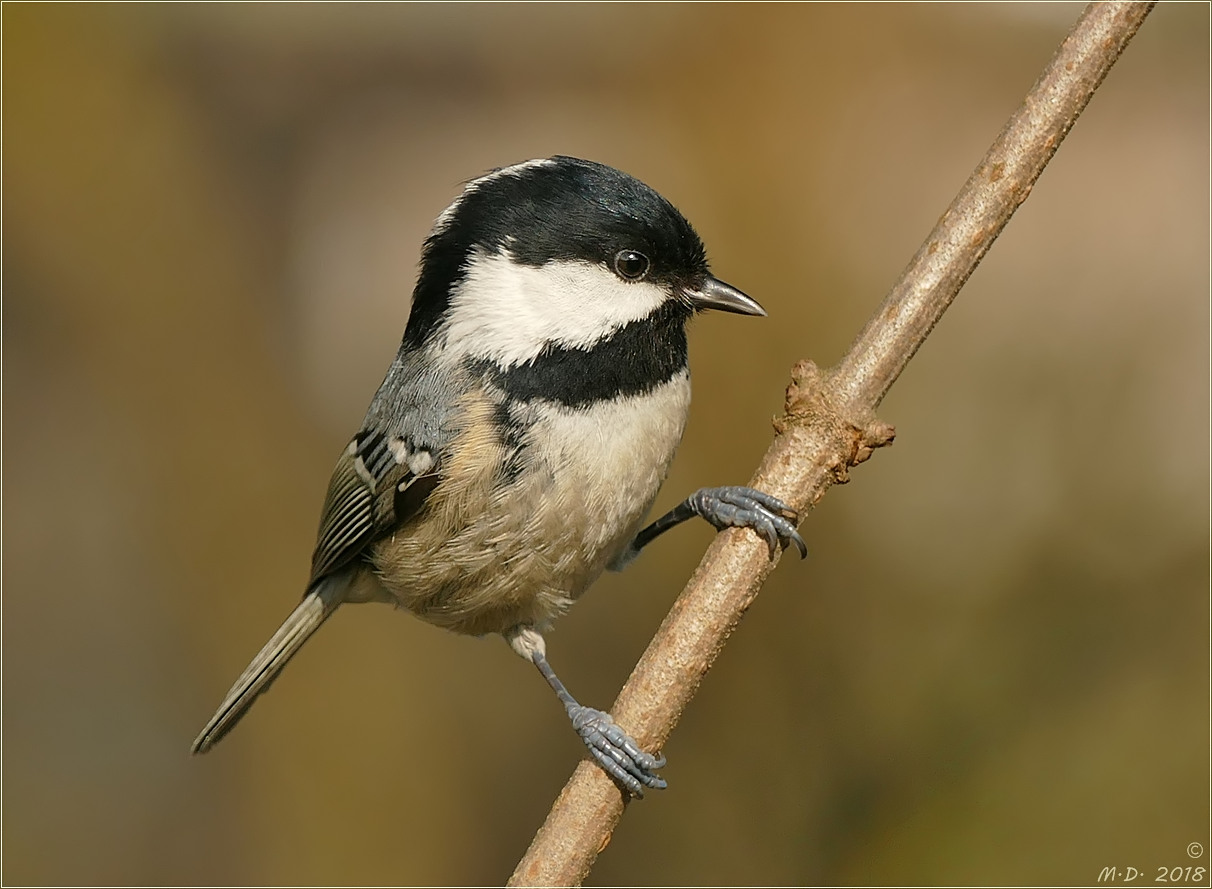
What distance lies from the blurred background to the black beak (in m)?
0.99

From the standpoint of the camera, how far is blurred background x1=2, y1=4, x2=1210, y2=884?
103 inches

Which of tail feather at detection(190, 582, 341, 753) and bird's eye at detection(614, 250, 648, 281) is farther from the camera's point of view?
tail feather at detection(190, 582, 341, 753)

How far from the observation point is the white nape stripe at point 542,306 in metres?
1.96

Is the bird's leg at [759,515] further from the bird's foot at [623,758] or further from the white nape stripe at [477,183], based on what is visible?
the white nape stripe at [477,183]

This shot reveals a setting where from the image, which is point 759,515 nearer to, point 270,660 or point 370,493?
point 370,493

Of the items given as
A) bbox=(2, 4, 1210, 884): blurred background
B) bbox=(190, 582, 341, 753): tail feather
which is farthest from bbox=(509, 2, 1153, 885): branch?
bbox=(2, 4, 1210, 884): blurred background

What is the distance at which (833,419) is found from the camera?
1.61m

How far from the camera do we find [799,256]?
129 inches

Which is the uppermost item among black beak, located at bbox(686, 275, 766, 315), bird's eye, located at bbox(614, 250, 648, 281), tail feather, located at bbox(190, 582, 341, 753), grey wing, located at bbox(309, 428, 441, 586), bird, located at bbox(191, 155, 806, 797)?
black beak, located at bbox(686, 275, 766, 315)

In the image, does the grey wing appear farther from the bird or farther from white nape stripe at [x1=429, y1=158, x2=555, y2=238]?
white nape stripe at [x1=429, y1=158, x2=555, y2=238]

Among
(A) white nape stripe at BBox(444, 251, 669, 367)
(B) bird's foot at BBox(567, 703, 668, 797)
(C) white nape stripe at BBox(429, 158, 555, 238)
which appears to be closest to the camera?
(B) bird's foot at BBox(567, 703, 668, 797)

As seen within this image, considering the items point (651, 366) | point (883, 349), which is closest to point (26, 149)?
point (651, 366)

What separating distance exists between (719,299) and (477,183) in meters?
0.53

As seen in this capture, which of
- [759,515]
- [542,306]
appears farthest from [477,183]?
[759,515]
